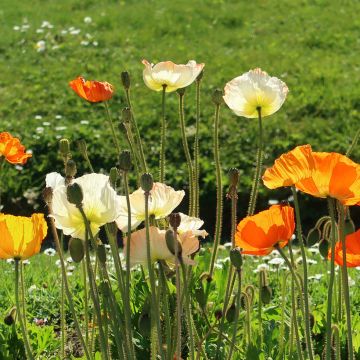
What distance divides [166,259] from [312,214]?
13.0ft

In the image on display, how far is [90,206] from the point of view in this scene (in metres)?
1.78

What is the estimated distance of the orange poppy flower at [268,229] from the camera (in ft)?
5.97

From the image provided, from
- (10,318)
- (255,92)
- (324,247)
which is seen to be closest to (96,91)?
(255,92)

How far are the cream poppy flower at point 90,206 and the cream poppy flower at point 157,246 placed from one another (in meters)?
0.08

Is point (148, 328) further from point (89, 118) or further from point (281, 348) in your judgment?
point (89, 118)

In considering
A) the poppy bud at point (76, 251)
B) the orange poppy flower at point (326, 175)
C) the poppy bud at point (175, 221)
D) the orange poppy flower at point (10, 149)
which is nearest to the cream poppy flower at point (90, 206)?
the poppy bud at point (76, 251)

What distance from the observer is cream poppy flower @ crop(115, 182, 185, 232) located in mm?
1903

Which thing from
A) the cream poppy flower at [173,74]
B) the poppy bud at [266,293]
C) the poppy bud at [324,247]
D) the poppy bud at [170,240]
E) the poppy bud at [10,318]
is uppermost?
the poppy bud at [170,240]

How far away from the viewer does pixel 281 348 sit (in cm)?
230

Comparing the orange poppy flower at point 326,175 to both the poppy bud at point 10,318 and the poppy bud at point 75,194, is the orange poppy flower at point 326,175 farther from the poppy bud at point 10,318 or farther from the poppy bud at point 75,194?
the poppy bud at point 10,318

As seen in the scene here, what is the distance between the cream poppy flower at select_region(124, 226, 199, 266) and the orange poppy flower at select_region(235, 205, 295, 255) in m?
0.10

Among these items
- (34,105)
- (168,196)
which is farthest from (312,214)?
(168,196)

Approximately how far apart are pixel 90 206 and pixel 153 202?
187 millimetres

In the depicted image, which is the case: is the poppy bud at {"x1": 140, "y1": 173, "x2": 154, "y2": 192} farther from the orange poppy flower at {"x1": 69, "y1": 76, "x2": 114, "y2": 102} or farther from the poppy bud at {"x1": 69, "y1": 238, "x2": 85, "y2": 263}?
the orange poppy flower at {"x1": 69, "y1": 76, "x2": 114, "y2": 102}
